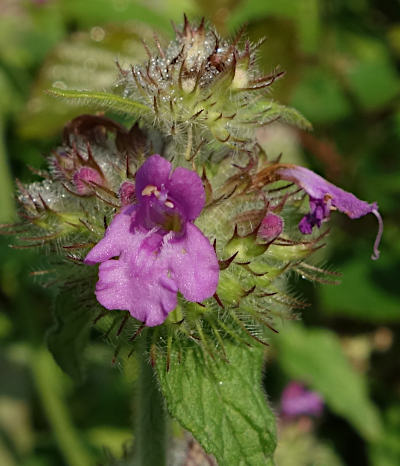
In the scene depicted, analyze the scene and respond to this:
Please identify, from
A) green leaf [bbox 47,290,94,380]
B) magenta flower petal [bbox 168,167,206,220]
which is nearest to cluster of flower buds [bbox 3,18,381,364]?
magenta flower petal [bbox 168,167,206,220]

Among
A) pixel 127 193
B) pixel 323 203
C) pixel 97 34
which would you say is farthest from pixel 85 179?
pixel 97 34

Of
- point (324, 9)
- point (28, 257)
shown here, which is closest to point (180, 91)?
point (28, 257)

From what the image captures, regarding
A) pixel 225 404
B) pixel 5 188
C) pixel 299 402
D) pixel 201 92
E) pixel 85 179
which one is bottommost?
pixel 299 402

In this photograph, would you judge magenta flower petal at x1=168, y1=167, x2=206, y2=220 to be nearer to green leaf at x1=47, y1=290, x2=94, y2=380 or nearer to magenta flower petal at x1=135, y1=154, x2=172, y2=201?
magenta flower petal at x1=135, y1=154, x2=172, y2=201

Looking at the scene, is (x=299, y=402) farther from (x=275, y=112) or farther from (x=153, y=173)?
(x=153, y=173)

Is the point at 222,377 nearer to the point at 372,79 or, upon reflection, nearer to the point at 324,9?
the point at 372,79

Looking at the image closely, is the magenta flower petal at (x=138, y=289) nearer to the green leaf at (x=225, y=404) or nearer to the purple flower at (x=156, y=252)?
the purple flower at (x=156, y=252)
